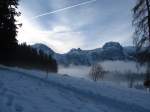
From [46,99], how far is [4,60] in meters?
29.0

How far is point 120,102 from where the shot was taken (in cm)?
1770

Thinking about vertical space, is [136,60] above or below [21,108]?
above

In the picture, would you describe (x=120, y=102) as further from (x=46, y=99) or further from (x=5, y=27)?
(x=5, y=27)

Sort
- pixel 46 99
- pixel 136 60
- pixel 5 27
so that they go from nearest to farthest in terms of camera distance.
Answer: pixel 46 99 → pixel 136 60 → pixel 5 27

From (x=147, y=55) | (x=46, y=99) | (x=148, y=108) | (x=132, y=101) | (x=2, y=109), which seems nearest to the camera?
(x=2, y=109)

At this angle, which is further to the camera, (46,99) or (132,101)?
(132,101)

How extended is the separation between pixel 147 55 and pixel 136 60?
1.64 m

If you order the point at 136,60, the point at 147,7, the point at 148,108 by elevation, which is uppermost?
the point at 147,7

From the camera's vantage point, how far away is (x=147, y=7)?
72.2ft

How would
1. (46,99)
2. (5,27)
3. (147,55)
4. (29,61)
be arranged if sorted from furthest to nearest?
1. (29,61)
2. (5,27)
3. (147,55)
4. (46,99)

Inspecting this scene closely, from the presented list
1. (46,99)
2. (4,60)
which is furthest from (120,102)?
(4,60)

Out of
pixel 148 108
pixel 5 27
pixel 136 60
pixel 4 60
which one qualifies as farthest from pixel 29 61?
pixel 148 108

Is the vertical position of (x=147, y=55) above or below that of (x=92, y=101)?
above

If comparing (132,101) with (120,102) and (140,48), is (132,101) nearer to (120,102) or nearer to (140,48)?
(120,102)
